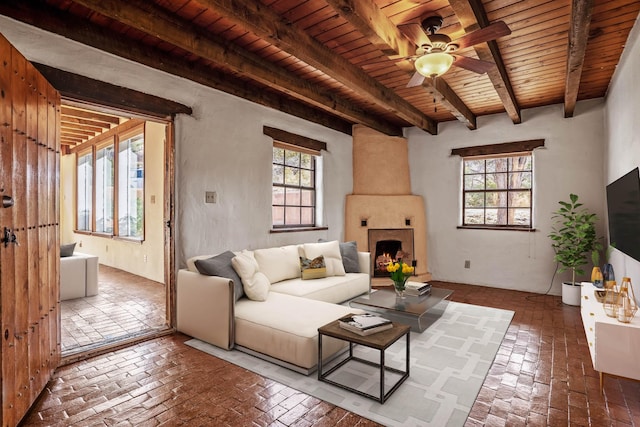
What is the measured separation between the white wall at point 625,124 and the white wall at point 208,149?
3675 mm

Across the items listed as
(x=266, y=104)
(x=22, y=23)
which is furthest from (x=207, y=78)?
(x=22, y=23)

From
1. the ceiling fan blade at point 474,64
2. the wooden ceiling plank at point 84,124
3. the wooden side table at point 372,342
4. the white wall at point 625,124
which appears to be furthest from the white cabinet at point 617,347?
the wooden ceiling plank at point 84,124

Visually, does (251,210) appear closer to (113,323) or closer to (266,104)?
(266,104)

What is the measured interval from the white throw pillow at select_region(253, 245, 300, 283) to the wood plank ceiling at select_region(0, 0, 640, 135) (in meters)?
1.88

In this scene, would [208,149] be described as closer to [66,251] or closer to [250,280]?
[250,280]

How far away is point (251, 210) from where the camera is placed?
4.35 metres

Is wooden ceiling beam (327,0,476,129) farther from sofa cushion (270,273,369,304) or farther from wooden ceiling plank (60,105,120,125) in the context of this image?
wooden ceiling plank (60,105,120,125)

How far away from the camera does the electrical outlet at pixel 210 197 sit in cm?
381

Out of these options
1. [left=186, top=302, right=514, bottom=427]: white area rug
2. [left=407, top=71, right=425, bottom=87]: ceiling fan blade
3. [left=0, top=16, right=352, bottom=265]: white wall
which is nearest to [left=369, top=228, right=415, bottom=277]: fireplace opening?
[left=0, top=16, right=352, bottom=265]: white wall

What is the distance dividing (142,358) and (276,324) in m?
1.15

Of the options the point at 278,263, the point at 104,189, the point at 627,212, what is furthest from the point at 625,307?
the point at 104,189

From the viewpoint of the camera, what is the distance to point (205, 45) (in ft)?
9.86

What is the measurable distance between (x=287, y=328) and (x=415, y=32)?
2.41 m

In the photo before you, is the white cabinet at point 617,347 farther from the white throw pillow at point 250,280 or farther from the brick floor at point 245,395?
the white throw pillow at point 250,280
